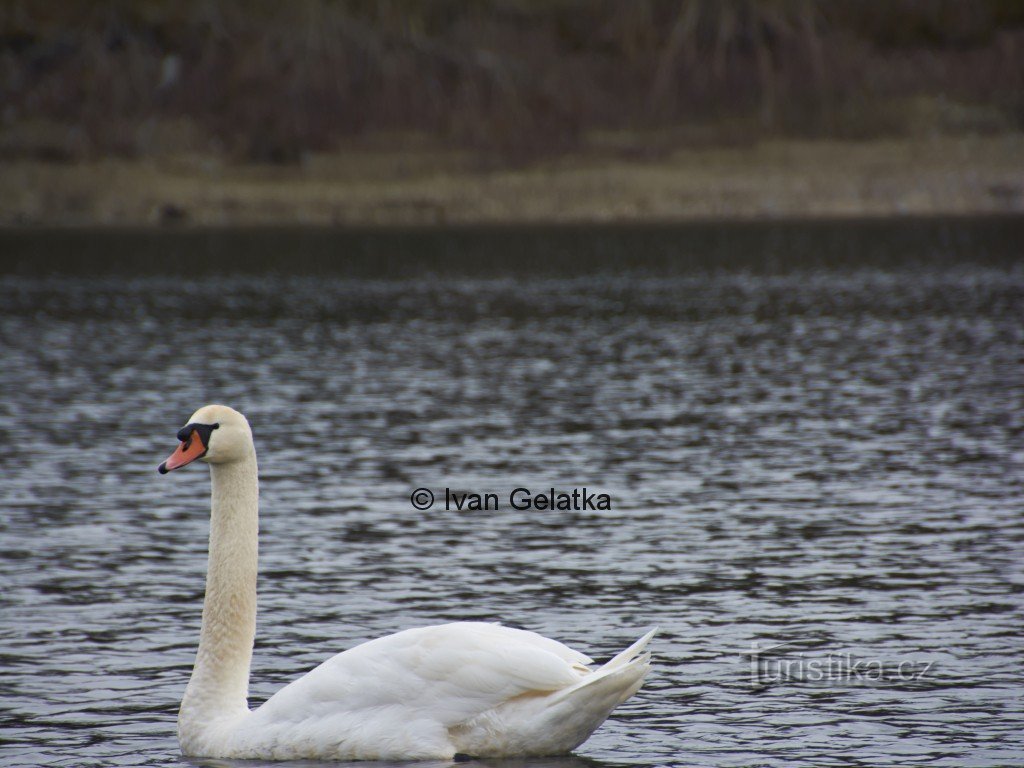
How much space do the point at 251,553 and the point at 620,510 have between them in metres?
9.69

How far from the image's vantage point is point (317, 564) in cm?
1772

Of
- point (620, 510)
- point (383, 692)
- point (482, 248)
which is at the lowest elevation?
point (482, 248)

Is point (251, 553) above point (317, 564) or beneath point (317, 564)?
above

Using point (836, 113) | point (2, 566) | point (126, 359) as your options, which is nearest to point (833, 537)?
point (2, 566)

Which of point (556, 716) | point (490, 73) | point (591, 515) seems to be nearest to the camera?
point (556, 716)

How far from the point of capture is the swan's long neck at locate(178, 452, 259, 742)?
11238 mm

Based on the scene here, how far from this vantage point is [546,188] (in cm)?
14000

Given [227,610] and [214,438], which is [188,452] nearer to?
[214,438]

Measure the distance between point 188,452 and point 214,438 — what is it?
0.22 m

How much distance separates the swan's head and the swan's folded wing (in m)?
1.57

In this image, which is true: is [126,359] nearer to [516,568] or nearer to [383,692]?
[516,568]

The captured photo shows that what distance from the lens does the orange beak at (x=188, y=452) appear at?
11172 millimetres

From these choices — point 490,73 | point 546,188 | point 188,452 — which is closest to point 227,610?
point 188,452

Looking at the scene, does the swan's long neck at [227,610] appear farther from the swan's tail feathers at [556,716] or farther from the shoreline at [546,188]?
the shoreline at [546,188]
